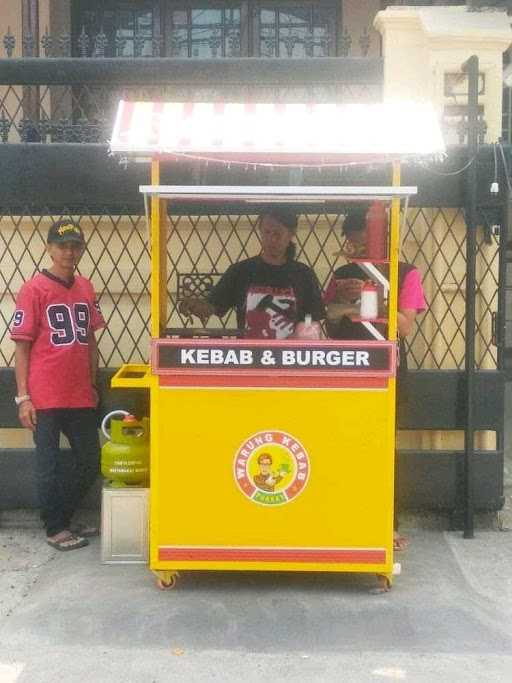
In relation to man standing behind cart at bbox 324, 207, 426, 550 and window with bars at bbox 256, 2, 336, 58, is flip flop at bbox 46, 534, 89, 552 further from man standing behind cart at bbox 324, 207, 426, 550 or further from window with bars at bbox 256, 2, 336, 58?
window with bars at bbox 256, 2, 336, 58

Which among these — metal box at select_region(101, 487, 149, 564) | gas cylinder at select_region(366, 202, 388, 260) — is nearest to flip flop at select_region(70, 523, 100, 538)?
metal box at select_region(101, 487, 149, 564)

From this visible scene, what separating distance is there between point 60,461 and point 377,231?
2.57 m

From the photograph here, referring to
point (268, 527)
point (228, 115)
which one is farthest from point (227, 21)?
point (268, 527)

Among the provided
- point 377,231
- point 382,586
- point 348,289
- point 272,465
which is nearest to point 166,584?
point 272,465

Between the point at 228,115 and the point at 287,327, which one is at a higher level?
the point at 228,115

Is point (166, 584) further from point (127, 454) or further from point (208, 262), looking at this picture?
point (208, 262)

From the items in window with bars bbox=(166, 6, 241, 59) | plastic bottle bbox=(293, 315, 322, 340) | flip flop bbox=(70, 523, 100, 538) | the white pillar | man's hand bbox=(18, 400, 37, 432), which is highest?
window with bars bbox=(166, 6, 241, 59)

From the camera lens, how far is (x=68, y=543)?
593 cm

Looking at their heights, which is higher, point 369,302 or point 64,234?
point 64,234

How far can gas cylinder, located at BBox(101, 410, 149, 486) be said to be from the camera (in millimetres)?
5559

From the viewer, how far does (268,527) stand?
507 cm

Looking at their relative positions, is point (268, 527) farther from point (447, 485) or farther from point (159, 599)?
point (447, 485)

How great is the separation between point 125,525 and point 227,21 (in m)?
6.37

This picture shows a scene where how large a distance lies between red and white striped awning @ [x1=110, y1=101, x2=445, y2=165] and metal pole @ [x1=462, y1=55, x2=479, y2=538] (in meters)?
0.83
